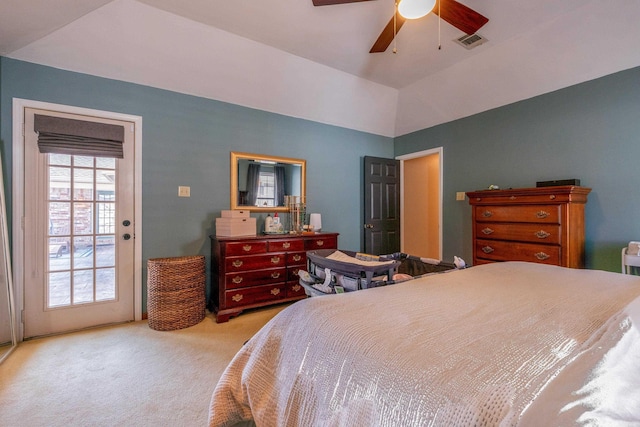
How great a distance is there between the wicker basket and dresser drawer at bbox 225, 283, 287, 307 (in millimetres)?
367

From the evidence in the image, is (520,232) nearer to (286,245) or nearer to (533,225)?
(533,225)

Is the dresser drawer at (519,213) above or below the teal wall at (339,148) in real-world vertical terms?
below

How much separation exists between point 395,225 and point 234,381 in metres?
3.98

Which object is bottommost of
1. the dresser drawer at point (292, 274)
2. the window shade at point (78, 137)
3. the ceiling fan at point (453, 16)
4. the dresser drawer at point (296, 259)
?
the dresser drawer at point (292, 274)

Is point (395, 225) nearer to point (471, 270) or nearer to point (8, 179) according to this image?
point (471, 270)

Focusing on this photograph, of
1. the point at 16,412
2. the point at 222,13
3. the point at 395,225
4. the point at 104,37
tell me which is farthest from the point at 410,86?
the point at 16,412

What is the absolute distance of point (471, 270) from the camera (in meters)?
1.67

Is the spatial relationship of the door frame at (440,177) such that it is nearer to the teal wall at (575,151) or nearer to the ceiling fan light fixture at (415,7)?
the teal wall at (575,151)

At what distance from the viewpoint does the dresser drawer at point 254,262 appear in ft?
9.53

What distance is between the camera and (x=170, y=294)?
2693 millimetres

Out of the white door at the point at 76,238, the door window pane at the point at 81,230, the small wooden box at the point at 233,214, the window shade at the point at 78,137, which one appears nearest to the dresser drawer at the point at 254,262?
the small wooden box at the point at 233,214

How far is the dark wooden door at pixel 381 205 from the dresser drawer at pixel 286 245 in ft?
4.76

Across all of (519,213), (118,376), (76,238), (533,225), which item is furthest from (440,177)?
(76,238)

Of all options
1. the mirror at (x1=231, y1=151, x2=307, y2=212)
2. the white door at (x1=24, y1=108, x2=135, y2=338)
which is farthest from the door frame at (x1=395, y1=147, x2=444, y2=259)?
the white door at (x1=24, y1=108, x2=135, y2=338)
